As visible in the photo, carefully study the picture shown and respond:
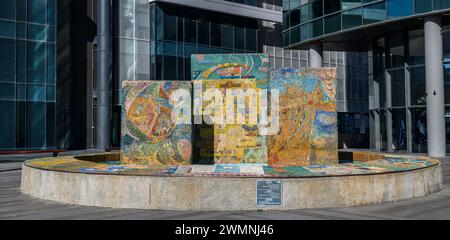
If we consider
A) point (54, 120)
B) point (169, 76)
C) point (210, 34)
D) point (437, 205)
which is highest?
point (210, 34)

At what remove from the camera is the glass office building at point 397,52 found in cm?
2909

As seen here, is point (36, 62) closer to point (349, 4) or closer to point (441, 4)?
point (349, 4)

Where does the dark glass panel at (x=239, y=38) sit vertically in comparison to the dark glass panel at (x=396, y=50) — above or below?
above

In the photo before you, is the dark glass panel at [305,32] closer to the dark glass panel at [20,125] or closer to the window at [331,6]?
the window at [331,6]

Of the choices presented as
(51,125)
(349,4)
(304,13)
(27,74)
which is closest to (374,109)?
(349,4)

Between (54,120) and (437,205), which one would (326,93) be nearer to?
(437,205)

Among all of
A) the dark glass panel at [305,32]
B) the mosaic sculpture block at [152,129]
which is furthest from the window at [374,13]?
the mosaic sculpture block at [152,129]

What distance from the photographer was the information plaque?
1154 centimetres

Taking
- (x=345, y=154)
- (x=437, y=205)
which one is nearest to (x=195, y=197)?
(x=437, y=205)

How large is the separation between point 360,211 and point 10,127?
33145 millimetres

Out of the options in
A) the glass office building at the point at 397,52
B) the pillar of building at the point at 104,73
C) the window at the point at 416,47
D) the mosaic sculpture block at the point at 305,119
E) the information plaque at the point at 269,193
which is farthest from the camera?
the pillar of building at the point at 104,73

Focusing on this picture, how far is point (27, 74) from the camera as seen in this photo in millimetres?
38719

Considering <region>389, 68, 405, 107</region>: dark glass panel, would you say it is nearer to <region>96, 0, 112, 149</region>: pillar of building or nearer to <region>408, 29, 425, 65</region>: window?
<region>408, 29, 425, 65</region>: window
